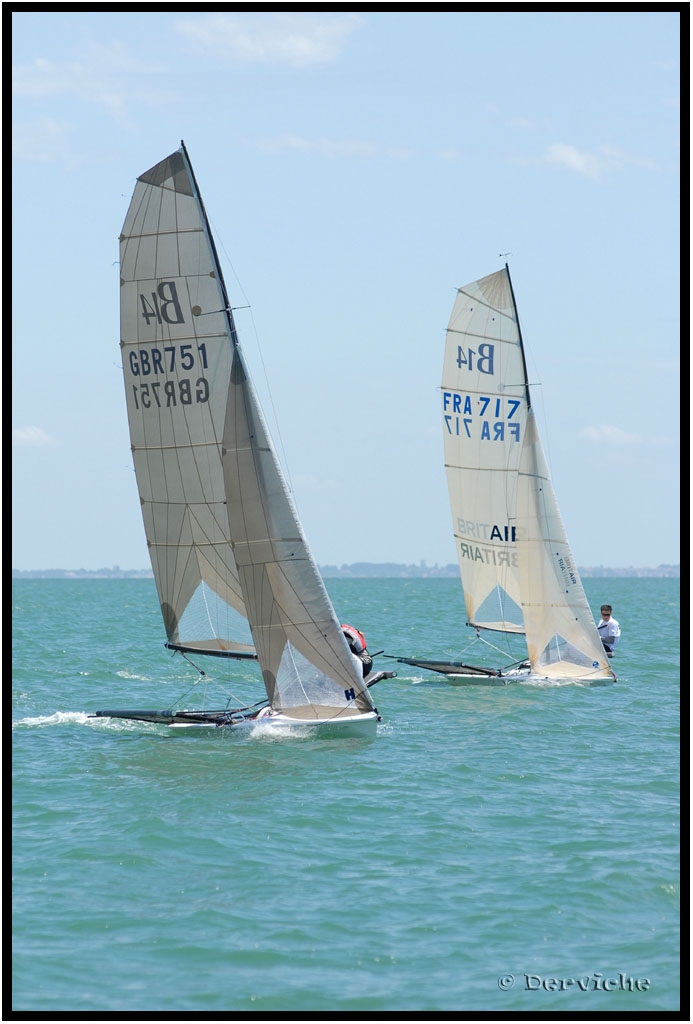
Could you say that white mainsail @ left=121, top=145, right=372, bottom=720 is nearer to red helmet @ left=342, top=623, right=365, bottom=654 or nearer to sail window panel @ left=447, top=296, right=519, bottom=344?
red helmet @ left=342, top=623, right=365, bottom=654

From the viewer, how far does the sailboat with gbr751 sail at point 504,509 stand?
84.1ft

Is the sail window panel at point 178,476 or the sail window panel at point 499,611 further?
the sail window panel at point 499,611

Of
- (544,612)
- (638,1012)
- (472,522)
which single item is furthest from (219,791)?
(472,522)

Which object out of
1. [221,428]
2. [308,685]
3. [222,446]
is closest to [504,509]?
[308,685]

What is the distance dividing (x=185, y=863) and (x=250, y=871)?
31.7 inches

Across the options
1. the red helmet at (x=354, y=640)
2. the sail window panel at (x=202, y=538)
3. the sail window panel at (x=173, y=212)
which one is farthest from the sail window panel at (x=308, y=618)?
the sail window panel at (x=173, y=212)

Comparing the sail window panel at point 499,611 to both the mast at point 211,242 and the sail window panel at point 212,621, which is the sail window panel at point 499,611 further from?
the mast at point 211,242

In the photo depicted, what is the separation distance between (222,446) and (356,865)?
781 cm

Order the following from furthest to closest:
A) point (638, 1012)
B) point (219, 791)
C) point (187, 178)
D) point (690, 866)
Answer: point (187, 178) < point (219, 791) < point (690, 866) < point (638, 1012)

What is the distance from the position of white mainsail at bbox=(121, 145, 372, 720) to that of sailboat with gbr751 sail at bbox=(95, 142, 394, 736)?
2 centimetres

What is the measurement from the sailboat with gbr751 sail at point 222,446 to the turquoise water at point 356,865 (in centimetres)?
85

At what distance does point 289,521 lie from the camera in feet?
62.6

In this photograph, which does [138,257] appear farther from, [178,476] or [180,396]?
[178,476]

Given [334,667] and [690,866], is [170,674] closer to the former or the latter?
[334,667]
